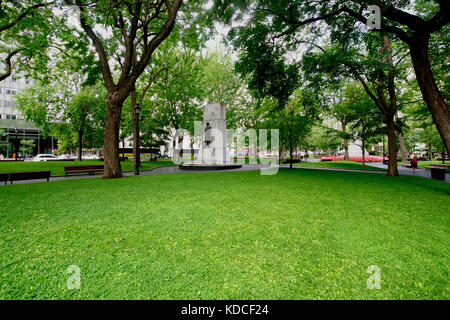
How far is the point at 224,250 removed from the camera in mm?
3334

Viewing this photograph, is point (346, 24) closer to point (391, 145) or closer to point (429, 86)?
point (429, 86)

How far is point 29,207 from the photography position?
5.88 meters

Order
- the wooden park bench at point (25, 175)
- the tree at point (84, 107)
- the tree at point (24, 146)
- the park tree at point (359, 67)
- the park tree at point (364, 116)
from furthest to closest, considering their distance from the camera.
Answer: the tree at point (24, 146), the tree at point (84, 107), the park tree at point (364, 116), the wooden park bench at point (25, 175), the park tree at point (359, 67)

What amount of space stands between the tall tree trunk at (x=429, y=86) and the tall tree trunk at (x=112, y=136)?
15.0 meters

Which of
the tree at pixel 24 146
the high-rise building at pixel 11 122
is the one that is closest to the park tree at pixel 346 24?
the tree at pixel 24 146

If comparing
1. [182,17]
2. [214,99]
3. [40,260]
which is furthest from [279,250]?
[214,99]

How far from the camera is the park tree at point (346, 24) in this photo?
24.3 ft

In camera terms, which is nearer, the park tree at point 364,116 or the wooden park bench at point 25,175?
the wooden park bench at point 25,175

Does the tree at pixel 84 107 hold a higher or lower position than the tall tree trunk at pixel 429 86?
higher

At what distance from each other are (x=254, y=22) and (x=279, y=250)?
13.3m

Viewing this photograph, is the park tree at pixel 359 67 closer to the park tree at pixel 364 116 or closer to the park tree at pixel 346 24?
the park tree at pixel 346 24

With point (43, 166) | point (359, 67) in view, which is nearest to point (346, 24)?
point (359, 67)

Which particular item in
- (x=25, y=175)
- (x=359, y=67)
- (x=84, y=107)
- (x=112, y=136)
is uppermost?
(x=84, y=107)

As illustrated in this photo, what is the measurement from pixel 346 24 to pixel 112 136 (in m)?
15.2
